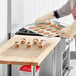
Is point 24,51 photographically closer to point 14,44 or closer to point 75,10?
point 14,44

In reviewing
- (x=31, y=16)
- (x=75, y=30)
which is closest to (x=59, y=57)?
(x=75, y=30)

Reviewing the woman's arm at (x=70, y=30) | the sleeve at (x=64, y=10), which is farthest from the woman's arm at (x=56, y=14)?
the woman's arm at (x=70, y=30)

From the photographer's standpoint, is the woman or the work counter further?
the woman

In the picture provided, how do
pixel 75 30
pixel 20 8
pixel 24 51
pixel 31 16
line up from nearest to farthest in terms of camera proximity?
pixel 24 51 < pixel 75 30 < pixel 20 8 < pixel 31 16

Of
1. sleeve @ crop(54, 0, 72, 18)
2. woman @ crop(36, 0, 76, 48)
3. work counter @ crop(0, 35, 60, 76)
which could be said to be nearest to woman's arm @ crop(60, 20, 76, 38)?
woman @ crop(36, 0, 76, 48)

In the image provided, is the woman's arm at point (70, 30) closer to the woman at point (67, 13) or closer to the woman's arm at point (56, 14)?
the woman at point (67, 13)

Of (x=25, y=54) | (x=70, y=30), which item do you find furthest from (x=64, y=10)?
(x=25, y=54)

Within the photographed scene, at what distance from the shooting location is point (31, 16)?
4.26m

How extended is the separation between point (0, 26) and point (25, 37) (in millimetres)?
314

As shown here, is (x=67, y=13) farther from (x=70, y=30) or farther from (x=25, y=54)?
(x=25, y=54)

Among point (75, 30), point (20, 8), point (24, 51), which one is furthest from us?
point (20, 8)

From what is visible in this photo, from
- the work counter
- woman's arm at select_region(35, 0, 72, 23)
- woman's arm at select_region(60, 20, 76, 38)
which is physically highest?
woman's arm at select_region(35, 0, 72, 23)

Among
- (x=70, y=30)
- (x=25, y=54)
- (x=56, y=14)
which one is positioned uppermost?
(x=56, y=14)

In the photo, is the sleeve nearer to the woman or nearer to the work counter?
the woman
